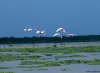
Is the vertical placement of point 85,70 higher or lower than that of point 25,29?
lower

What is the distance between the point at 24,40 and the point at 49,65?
52.6 meters

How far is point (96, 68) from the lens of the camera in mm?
26641

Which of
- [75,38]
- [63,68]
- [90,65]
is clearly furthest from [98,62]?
[75,38]

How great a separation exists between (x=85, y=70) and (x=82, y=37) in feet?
206

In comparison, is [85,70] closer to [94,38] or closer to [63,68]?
[63,68]

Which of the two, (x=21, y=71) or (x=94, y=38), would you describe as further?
(x=94, y=38)

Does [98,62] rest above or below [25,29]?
below

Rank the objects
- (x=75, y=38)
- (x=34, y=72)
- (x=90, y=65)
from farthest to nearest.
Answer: (x=75, y=38)
(x=90, y=65)
(x=34, y=72)

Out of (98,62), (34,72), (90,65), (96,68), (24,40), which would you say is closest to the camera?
(34,72)

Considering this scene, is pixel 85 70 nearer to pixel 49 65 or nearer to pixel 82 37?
pixel 49 65

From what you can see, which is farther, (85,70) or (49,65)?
(49,65)

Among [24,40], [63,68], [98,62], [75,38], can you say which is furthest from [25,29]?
[75,38]

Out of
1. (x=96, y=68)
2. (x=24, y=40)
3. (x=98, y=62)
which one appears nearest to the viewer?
(x=96, y=68)

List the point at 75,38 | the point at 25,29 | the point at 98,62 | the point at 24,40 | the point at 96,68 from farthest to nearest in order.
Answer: the point at 75,38
the point at 24,40
the point at 25,29
the point at 98,62
the point at 96,68
